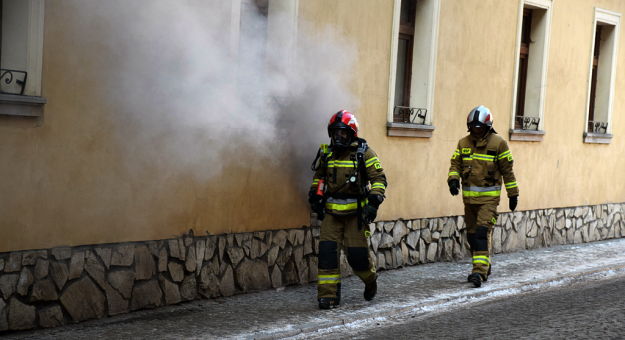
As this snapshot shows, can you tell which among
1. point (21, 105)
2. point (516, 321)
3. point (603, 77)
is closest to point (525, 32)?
point (603, 77)

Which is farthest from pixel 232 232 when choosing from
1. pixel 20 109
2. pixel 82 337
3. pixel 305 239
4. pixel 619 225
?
pixel 619 225

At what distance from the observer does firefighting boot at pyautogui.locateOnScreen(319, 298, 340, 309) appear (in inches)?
242

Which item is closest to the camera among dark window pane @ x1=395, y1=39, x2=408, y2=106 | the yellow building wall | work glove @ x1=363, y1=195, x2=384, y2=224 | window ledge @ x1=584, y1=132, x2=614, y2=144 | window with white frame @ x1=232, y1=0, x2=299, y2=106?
the yellow building wall

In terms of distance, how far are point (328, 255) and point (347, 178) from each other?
2.59ft

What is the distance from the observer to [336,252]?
626 centimetres

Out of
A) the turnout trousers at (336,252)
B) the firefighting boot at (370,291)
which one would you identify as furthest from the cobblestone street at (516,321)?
the turnout trousers at (336,252)

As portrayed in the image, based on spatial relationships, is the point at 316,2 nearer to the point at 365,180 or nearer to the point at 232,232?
the point at 365,180

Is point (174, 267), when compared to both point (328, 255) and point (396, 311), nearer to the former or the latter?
point (328, 255)

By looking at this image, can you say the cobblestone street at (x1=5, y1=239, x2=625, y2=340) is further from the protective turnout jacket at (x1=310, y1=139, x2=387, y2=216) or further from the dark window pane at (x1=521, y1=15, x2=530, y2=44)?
the dark window pane at (x1=521, y1=15, x2=530, y2=44)

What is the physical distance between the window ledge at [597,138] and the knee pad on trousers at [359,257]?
285 inches

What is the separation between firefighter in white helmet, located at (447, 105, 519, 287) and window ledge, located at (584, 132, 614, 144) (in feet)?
16.3

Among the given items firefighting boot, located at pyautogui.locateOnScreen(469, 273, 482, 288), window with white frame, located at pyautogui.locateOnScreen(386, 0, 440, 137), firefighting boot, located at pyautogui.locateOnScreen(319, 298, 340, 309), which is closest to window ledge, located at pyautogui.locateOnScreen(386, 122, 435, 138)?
window with white frame, located at pyautogui.locateOnScreen(386, 0, 440, 137)

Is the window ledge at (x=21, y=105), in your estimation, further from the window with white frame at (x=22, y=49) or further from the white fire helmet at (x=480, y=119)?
the white fire helmet at (x=480, y=119)

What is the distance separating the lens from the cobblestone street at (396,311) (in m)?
5.34
